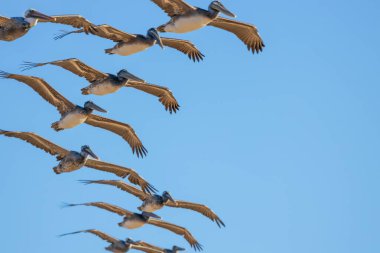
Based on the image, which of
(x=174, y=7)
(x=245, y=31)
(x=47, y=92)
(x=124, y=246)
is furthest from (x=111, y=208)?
(x=174, y=7)

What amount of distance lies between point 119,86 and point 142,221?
520 centimetres

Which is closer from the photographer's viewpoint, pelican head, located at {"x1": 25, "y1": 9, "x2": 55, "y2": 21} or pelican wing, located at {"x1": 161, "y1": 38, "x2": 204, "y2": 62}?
pelican head, located at {"x1": 25, "y1": 9, "x2": 55, "y2": 21}

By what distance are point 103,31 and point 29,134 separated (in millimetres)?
3714

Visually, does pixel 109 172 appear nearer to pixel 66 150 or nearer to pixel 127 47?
pixel 66 150

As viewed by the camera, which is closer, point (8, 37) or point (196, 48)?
point (8, 37)

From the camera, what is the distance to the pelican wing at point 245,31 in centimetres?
3178

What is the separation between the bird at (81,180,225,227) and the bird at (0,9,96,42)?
5.42 meters

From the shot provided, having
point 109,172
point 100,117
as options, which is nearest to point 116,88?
point 100,117

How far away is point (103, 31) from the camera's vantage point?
30750 mm

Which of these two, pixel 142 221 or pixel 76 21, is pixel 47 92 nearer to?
pixel 76 21

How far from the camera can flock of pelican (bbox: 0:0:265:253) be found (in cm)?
3041

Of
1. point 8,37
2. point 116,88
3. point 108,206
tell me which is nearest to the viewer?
point 8,37

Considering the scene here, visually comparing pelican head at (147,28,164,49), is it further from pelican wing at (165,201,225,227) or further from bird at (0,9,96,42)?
pelican wing at (165,201,225,227)

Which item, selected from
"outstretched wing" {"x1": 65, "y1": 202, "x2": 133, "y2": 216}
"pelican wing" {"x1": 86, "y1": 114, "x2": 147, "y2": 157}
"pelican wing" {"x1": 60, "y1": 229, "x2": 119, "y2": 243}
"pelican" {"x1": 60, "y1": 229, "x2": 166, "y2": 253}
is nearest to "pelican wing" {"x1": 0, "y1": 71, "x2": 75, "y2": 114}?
"pelican wing" {"x1": 86, "y1": 114, "x2": 147, "y2": 157}
